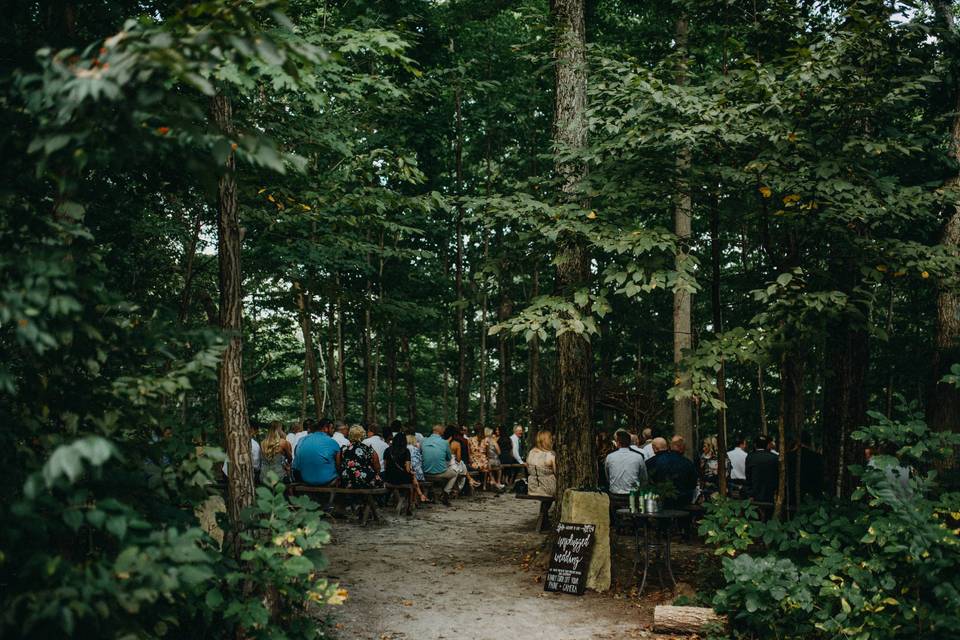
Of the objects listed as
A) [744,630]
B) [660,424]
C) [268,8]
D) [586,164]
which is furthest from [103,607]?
[660,424]

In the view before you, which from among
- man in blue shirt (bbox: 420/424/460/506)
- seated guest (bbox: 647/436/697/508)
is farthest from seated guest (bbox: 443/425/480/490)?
seated guest (bbox: 647/436/697/508)

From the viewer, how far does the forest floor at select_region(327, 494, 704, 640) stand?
6.59m

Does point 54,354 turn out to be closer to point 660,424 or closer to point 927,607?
point 927,607

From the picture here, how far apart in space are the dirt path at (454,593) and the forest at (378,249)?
811mm

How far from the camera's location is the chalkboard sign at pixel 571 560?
25.1ft

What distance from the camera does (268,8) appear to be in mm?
3332

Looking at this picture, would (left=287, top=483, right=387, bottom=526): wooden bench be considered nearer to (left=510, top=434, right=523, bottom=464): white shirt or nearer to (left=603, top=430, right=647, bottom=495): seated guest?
(left=603, top=430, right=647, bottom=495): seated guest

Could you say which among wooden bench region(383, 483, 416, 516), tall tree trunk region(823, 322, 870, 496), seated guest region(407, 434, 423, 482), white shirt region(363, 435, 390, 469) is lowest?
wooden bench region(383, 483, 416, 516)

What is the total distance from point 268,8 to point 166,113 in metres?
0.67

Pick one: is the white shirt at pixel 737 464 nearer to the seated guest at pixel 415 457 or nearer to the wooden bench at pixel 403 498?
the wooden bench at pixel 403 498

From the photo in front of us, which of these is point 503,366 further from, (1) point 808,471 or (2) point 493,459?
(1) point 808,471

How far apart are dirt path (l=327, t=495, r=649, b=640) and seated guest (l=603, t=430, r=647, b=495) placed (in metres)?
1.49

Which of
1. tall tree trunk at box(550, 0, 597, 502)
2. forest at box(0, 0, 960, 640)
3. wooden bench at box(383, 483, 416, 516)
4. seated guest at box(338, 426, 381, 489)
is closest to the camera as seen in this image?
forest at box(0, 0, 960, 640)

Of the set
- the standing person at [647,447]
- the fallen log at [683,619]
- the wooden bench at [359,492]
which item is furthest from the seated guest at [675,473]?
the wooden bench at [359,492]
